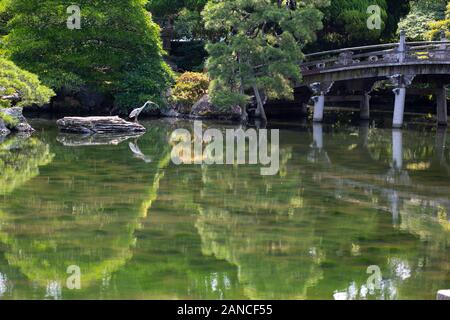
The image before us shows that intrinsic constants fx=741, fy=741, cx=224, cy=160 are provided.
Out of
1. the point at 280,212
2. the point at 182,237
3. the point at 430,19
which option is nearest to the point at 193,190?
the point at 280,212

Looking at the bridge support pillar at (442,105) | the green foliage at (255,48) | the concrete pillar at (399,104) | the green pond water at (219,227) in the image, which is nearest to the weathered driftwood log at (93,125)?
the green foliage at (255,48)

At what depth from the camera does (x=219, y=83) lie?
106 feet

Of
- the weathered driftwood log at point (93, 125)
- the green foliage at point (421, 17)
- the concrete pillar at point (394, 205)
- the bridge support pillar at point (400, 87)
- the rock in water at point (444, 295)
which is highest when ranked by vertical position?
the green foliage at point (421, 17)

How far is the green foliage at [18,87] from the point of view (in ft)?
79.6

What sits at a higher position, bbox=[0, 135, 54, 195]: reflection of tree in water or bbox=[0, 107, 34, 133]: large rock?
bbox=[0, 107, 34, 133]: large rock

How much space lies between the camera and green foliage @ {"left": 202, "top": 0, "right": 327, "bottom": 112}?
1233 inches

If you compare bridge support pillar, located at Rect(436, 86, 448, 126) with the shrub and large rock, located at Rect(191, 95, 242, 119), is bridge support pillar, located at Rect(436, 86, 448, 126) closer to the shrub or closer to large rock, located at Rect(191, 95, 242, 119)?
large rock, located at Rect(191, 95, 242, 119)

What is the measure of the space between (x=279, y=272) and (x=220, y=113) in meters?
25.8

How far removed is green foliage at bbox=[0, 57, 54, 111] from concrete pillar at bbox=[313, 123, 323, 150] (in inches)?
376

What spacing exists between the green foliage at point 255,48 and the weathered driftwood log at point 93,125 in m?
5.95

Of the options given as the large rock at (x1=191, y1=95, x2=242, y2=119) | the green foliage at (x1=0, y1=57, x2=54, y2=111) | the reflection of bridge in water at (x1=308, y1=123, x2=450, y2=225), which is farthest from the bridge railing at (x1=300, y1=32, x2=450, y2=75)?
the green foliage at (x1=0, y1=57, x2=54, y2=111)

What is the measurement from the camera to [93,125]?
88.4 feet

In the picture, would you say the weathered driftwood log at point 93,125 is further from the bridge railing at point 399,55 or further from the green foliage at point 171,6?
the green foliage at point 171,6

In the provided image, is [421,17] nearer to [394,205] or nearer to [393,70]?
[393,70]
